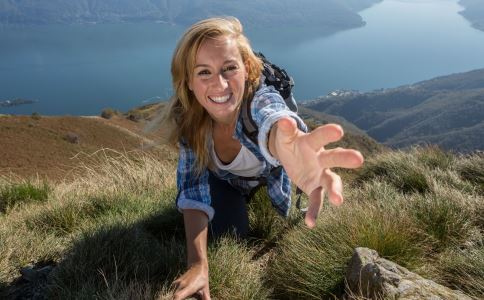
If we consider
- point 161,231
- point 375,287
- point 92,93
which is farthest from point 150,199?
point 92,93

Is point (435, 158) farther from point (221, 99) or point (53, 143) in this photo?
point (53, 143)

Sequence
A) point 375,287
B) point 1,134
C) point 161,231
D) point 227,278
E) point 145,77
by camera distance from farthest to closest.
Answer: point 145,77
point 1,134
point 161,231
point 227,278
point 375,287

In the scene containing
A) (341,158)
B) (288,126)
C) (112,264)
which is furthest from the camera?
(112,264)

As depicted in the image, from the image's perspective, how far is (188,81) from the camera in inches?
104

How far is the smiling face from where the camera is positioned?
7.95 ft

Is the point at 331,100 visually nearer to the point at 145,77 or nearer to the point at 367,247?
the point at 145,77

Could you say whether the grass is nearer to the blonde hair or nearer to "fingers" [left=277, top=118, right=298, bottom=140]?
the blonde hair

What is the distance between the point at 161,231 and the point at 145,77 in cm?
15588

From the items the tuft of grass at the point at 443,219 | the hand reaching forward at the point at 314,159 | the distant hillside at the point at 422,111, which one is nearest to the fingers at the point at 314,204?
the hand reaching forward at the point at 314,159

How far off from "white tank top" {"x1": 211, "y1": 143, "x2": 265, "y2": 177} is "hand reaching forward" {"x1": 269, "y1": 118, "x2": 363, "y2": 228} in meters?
1.11

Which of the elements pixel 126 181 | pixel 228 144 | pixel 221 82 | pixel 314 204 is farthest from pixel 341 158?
pixel 126 181

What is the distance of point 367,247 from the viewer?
2557mm

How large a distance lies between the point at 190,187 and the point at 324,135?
1.78 metres

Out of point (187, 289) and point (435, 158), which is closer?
point (187, 289)
